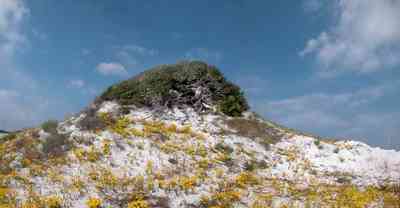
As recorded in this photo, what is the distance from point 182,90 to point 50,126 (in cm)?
935

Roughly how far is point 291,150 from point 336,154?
2616 millimetres

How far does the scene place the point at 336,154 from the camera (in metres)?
17.8

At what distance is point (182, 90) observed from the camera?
22.1 meters

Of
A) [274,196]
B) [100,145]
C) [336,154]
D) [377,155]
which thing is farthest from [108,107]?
[377,155]

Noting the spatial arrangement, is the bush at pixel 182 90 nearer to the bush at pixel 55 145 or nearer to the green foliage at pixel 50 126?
the green foliage at pixel 50 126

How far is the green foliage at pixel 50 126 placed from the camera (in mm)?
15870

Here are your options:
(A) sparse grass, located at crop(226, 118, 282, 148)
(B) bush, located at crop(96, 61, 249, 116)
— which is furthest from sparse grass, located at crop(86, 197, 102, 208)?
(A) sparse grass, located at crop(226, 118, 282, 148)

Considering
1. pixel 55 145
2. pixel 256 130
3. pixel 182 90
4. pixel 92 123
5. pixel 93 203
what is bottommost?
pixel 93 203

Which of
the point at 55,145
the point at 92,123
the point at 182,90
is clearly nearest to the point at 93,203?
the point at 55,145

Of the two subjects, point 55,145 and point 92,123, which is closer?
point 55,145

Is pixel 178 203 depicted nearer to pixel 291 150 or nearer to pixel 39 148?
pixel 39 148

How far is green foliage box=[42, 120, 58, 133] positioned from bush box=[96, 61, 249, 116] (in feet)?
13.2

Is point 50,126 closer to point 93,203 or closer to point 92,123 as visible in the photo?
point 92,123

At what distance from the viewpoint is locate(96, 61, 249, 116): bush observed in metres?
20.7
